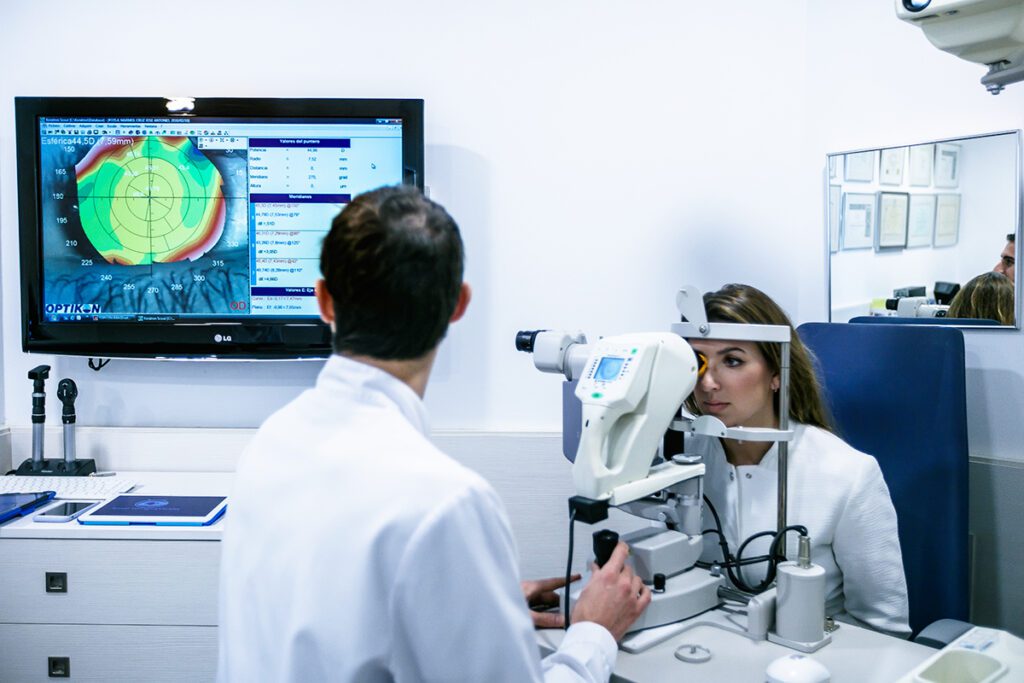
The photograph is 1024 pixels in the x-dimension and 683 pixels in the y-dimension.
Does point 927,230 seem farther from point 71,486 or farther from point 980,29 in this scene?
point 71,486

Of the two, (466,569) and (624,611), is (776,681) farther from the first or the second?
(466,569)

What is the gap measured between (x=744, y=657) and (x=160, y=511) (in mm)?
1432

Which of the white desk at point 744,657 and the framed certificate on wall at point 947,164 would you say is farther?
the framed certificate on wall at point 947,164

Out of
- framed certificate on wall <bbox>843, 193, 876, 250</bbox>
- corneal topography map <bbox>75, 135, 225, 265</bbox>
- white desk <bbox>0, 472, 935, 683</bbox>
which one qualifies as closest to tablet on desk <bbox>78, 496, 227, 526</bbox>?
white desk <bbox>0, 472, 935, 683</bbox>

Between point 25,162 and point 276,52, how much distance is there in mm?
763

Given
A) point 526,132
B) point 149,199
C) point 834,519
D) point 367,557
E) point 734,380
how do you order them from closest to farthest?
point 367,557, point 834,519, point 734,380, point 149,199, point 526,132

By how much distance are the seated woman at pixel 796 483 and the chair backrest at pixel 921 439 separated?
0.51ft

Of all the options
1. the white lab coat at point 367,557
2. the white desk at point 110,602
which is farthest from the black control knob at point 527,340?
the white desk at point 110,602

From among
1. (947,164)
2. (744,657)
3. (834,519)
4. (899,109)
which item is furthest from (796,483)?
(899,109)

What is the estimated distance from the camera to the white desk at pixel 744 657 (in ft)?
3.71

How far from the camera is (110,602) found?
1932 millimetres

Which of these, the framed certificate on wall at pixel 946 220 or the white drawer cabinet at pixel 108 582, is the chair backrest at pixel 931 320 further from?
the white drawer cabinet at pixel 108 582

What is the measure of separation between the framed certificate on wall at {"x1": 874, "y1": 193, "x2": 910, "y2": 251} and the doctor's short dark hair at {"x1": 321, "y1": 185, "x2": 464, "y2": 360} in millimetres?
1652

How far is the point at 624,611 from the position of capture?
1.19 meters
